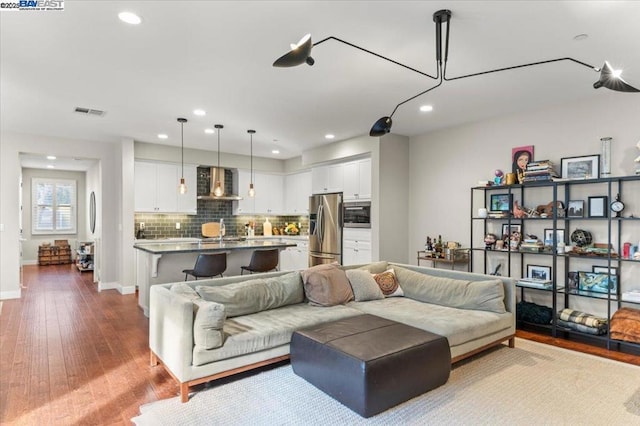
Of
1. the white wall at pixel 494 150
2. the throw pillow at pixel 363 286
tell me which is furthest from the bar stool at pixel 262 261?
the white wall at pixel 494 150

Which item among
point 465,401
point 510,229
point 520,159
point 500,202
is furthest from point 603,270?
point 465,401

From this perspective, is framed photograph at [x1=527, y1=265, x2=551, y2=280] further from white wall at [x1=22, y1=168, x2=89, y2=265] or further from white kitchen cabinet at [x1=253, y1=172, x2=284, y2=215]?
white wall at [x1=22, y1=168, x2=89, y2=265]

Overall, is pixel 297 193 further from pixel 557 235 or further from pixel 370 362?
pixel 370 362

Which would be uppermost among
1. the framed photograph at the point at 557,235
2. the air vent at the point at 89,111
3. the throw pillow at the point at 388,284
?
the air vent at the point at 89,111

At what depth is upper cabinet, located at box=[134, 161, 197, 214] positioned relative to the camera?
266 inches

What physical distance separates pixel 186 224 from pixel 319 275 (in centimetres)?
469

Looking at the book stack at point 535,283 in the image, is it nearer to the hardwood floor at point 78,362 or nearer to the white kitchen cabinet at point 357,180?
the hardwood floor at point 78,362

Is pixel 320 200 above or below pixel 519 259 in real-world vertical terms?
above

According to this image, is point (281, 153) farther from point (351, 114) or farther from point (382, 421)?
point (382, 421)

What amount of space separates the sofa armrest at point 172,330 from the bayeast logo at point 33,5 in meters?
2.12

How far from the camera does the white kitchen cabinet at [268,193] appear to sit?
325 inches

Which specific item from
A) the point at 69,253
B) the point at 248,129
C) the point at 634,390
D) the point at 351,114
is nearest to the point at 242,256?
the point at 248,129

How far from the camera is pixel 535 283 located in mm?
4250

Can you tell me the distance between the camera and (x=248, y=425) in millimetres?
A: 2295
